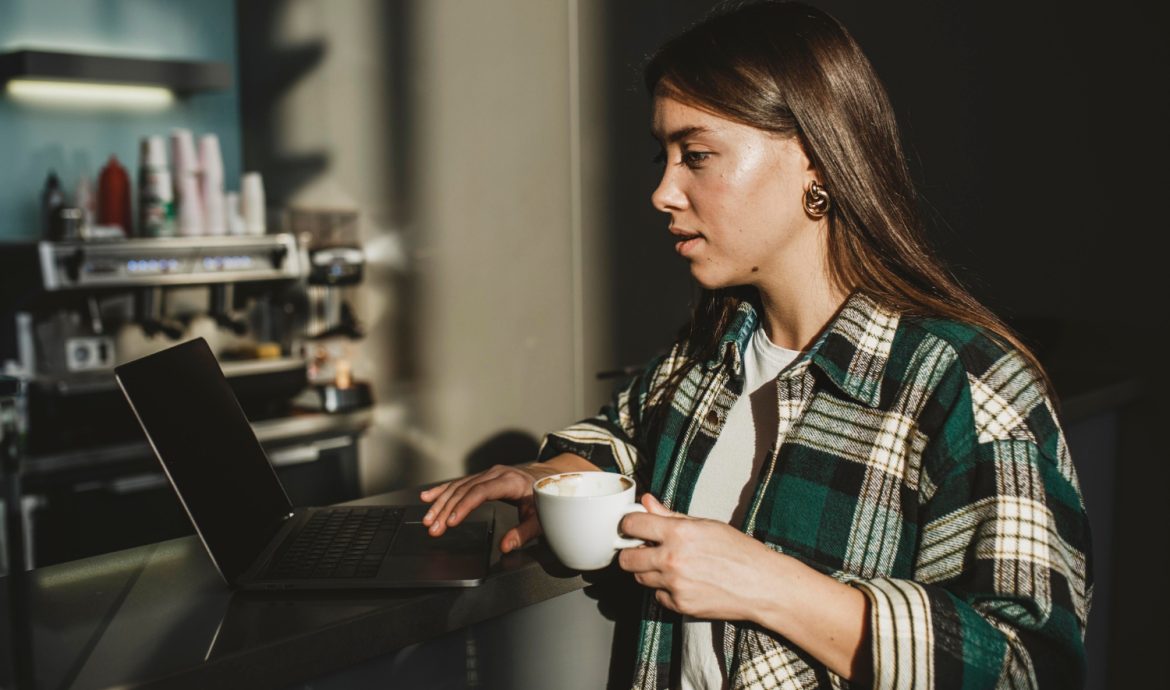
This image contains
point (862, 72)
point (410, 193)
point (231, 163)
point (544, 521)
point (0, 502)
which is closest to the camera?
point (544, 521)

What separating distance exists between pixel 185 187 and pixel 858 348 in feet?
8.72

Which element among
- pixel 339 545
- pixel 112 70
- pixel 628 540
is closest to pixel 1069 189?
pixel 628 540

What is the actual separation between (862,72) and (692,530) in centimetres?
53

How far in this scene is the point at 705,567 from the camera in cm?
83

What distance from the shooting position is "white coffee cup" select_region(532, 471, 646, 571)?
855 millimetres

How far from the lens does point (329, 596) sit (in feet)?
3.14

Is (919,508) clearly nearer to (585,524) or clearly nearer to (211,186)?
(585,524)

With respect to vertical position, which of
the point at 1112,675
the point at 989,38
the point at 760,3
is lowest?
the point at 1112,675

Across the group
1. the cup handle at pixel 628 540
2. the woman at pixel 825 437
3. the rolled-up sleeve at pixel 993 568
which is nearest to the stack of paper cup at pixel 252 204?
the woman at pixel 825 437

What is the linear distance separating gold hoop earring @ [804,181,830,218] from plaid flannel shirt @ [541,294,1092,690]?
→ 0.11 meters

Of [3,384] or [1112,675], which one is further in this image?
[1112,675]

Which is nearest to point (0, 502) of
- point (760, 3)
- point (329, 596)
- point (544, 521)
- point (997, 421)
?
point (329, 596)

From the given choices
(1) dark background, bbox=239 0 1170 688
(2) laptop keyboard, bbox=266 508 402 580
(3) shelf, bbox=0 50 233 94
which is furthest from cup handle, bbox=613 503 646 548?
(3) shelf, bbox=0 50 233 94

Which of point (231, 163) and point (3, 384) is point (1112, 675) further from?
point (231, 163)
